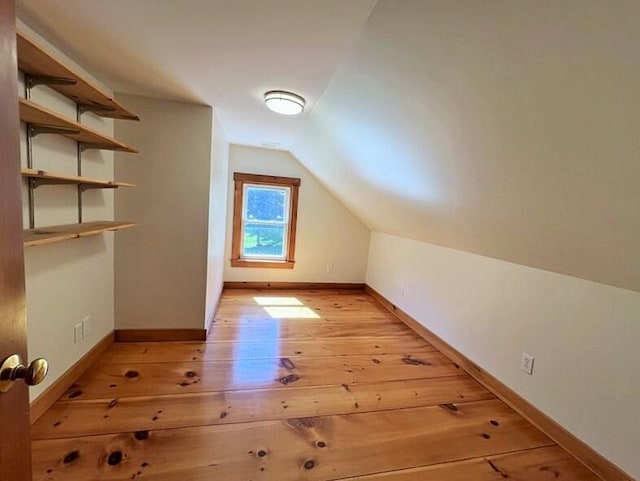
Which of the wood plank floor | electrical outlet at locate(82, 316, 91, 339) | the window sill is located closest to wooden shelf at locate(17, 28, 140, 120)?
electrical outlet at locate(82, 316, 91, 339)

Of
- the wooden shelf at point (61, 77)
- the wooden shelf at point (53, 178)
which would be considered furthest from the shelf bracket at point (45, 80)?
the wooden shelf at point (53, 178)

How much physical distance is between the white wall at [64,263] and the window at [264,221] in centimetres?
200

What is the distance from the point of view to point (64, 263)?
1900mm

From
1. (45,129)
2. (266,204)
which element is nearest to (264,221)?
(266,204)

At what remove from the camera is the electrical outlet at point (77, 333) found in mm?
2059

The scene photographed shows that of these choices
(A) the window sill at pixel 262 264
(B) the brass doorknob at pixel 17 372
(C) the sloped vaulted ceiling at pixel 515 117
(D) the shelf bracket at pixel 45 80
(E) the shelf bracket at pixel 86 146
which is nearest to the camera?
(B) the brass doorknob at pixel 17 372

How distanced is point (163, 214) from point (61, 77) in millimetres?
1272

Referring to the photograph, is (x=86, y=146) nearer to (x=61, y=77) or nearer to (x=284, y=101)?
(x=61, y=77)

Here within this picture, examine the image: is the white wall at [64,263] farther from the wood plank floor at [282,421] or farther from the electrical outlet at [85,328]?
the wood plank floor at [282,421]

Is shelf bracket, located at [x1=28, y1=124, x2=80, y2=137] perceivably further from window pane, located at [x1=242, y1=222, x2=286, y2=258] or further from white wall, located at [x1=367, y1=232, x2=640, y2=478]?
window pane, located at [x1=242, y1=222, x2=286, y2=258]

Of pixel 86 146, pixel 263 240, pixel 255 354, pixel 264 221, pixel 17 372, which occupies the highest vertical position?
pixel 86 146

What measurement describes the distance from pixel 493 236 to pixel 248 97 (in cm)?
197

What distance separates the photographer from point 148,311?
2699mm

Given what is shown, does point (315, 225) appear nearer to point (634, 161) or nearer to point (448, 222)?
point (448, 222)
